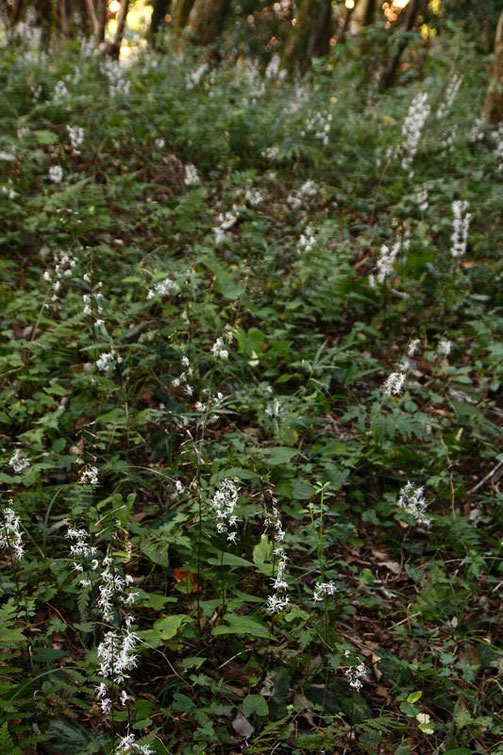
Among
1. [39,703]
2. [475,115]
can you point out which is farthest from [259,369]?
[475,115]

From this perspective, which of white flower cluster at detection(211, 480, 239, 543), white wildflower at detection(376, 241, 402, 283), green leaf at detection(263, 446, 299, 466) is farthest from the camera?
white wildflower at detection(376, 241, 402, 283)

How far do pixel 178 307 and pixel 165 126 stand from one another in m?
3.64

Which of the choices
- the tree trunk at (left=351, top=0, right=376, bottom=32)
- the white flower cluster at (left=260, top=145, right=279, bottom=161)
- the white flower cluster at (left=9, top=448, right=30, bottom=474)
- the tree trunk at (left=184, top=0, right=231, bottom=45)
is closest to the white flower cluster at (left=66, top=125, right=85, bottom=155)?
the white flower cluster at (left=260, top=145, right=279, bottom=161)

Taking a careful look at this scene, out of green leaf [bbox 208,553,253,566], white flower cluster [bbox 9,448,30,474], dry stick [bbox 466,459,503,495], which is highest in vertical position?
white flower cluster [bbox 9,448,30,474]

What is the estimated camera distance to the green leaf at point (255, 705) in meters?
2.66

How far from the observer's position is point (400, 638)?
3229 mm

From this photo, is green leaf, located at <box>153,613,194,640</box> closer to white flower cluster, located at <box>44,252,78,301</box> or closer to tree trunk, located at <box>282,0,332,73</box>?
white flower cluster, located at <box>44,252,78,301</box>

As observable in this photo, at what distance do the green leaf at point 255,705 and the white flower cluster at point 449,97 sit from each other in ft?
27.4

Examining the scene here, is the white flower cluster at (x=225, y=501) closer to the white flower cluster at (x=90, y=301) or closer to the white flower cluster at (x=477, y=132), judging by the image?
the white flower cluster at (x=90, y=301)

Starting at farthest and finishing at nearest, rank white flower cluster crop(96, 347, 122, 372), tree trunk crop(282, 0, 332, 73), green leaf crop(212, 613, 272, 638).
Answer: tree trunk crop(282, 0, 332, 73), white flower cluster crop(96, 347, 122, 372), green leaf crop(212, 613, 272, 638)

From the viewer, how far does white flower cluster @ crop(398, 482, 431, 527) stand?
367cm

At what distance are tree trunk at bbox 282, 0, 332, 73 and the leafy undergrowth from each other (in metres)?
7.25

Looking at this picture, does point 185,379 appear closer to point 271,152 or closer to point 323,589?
point 323,589

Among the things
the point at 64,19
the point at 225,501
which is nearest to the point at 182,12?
the point at 64,19
